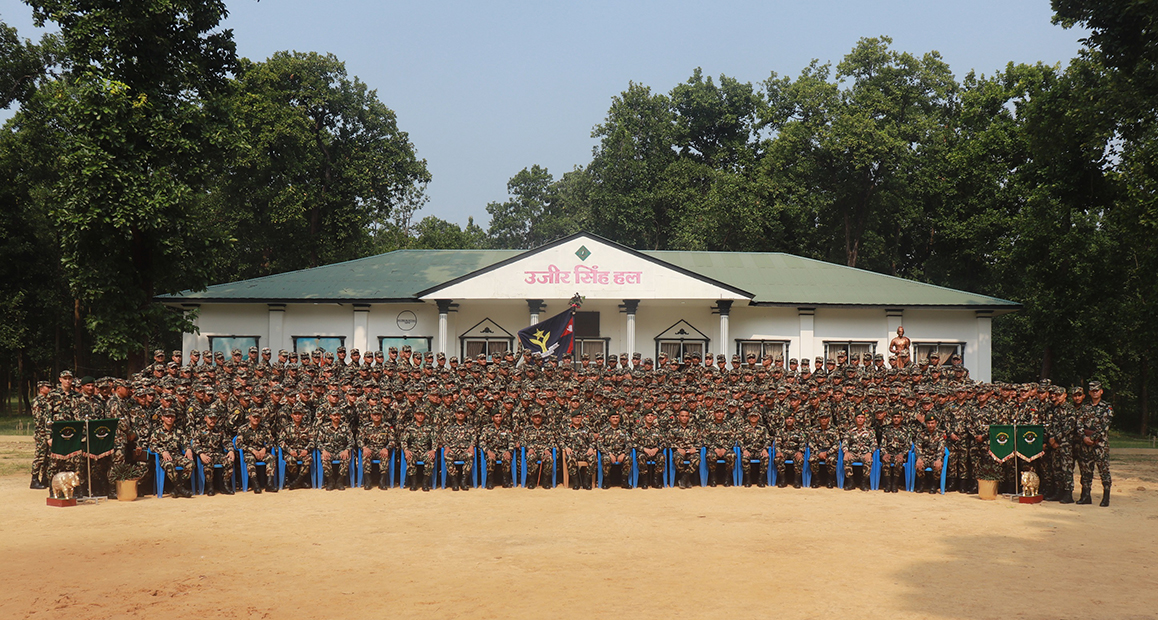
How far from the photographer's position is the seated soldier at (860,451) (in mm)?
12688

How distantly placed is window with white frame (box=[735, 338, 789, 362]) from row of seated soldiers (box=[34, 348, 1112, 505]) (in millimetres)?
8040

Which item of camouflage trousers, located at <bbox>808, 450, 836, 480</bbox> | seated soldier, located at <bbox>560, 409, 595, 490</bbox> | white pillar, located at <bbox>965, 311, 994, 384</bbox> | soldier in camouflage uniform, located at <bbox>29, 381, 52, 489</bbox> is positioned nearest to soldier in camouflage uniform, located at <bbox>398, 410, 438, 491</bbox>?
seated soldier, located at <bbox>560, 409, 595, 490</bbox>

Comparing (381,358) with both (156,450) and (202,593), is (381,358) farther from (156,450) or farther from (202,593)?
(202,593)

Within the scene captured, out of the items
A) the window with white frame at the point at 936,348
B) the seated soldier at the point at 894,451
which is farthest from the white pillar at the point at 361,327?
the window with white frame at the point at 936,348

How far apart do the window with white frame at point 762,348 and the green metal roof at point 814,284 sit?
3.84ft

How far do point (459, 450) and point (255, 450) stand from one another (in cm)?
301

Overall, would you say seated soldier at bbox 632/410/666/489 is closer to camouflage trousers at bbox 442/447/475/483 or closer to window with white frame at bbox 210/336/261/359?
camouflage trousers at bbox 442/447/475/483

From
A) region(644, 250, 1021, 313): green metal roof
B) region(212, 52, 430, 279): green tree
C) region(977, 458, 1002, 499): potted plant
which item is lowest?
region(977, 458, 1002, 499): potted plant

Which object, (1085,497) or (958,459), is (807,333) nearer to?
(958,459)

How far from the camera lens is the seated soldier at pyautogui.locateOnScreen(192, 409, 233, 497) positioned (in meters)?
11.8

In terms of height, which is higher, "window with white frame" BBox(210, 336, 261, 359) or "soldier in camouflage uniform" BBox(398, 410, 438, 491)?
"window with white frame" BBox(210, 336, 261, 359)

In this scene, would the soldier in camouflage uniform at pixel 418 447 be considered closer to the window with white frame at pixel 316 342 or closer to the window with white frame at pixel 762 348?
the window with white frame at pixel 316 342

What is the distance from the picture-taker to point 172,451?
38.3 feet

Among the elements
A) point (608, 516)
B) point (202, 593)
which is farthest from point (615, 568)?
point (202, 593)
